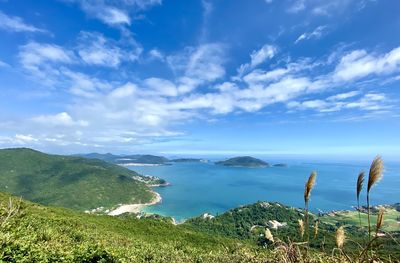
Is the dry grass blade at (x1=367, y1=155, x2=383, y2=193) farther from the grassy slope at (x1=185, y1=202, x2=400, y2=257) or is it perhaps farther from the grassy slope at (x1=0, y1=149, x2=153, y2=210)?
the grassy slope at (x1=0, y1=149, x2=153, y2=210)

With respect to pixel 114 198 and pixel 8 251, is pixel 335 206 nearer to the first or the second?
pixel 114 198

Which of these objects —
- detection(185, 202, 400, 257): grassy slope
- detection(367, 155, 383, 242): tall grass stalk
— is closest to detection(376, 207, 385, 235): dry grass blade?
detection(367, 155, 383, 242): tall grass stalk

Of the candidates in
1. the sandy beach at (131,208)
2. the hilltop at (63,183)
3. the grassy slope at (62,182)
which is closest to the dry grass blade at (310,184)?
the sandy beach at (131,208)

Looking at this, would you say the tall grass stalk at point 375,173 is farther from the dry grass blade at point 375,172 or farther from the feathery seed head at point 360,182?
the feathery seed head at point 360,182

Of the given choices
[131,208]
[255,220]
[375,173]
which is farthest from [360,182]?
[131,208]

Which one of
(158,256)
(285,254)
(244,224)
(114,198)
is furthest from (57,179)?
(285,254)

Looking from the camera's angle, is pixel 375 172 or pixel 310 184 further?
pixel 310 184

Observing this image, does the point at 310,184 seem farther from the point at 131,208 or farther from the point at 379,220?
the point at 131,208

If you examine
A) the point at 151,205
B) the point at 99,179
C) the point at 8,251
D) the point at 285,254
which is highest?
the point at 285,254
